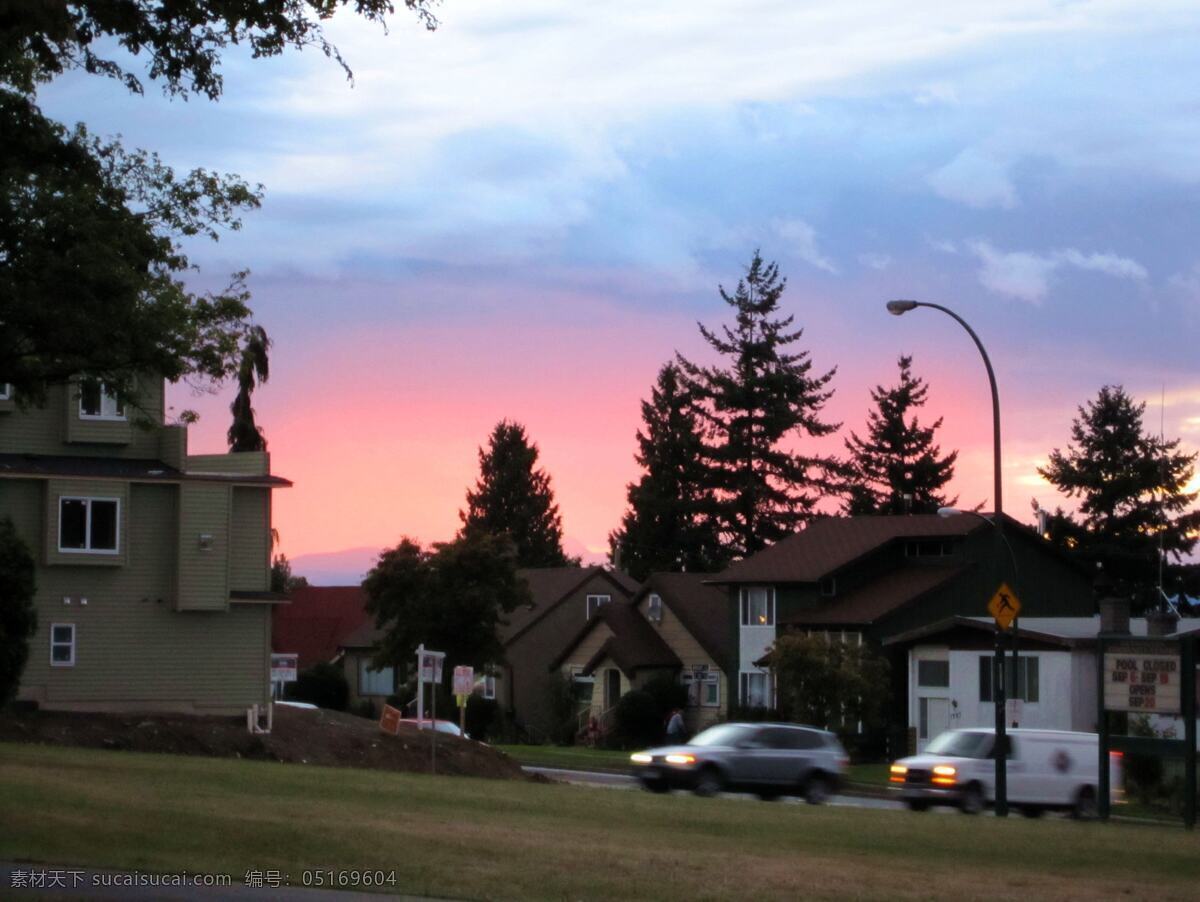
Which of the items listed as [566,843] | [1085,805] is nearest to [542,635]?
[1085,805]

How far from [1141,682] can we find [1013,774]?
17.6 ft

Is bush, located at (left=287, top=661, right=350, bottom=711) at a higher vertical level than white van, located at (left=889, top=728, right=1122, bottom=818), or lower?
lower

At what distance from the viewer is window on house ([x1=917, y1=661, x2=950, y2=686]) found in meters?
56.0

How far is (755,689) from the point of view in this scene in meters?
65.6

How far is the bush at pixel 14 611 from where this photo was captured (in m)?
29.9

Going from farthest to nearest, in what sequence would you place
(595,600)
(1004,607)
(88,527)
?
(595,600), (88,527), (1004,607)

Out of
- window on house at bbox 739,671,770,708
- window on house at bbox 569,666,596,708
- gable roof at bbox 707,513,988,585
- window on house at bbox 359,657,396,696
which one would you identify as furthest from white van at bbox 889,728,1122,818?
window on house at bbox 359,657,396,696

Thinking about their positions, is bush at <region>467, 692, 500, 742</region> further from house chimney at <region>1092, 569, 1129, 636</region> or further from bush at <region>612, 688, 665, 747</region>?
house chimney at <region>1092, 569, 1129, 636</region>

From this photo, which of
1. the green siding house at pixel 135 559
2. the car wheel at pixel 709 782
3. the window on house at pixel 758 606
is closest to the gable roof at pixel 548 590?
the window on house at pixel 758 606

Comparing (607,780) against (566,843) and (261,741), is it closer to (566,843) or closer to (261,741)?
(261,741)

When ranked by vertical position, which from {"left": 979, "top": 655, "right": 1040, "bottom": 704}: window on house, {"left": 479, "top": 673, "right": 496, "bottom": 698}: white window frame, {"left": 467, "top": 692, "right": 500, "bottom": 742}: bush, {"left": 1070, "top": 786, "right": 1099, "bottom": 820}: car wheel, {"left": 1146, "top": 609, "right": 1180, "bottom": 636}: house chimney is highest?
{"left": 1146, "top": 609, "right": 1180, "bottom": 636}: house chimney

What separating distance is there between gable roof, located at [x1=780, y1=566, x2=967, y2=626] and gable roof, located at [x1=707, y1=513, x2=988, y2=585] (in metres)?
1.32

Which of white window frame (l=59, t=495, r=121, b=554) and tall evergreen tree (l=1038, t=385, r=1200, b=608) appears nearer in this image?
white window frame (l=59, t=495, r=121, b=554)

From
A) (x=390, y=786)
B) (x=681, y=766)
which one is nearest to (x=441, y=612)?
(x=681, y=766)
